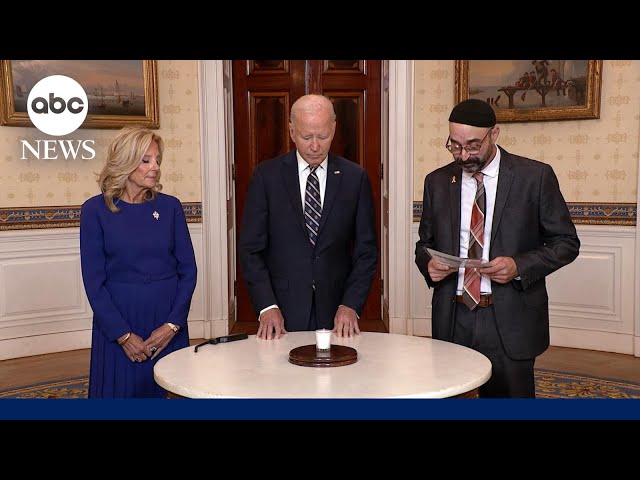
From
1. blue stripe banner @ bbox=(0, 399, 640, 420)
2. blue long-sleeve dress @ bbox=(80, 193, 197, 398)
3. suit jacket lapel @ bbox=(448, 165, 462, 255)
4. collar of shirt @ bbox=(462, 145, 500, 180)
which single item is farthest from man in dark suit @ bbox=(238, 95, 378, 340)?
blue stripe banner @ bbox=(0, 399, 640, 420)

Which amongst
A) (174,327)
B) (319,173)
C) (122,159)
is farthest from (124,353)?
(319,173)

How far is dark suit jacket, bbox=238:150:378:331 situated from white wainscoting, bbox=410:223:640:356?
329 centimetres

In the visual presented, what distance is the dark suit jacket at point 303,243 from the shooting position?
113 inches

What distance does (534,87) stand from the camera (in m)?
5.75

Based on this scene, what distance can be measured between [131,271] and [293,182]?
2.28 ft

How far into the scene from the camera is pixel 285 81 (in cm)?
643

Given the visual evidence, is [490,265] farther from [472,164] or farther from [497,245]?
[472,164]

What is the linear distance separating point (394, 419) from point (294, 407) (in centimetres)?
14

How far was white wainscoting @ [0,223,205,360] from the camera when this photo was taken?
18.1 feet

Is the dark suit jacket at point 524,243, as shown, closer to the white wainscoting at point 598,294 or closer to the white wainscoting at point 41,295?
the white wainscoting at point 598,294

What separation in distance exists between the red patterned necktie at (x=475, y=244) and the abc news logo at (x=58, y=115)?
13.0ft

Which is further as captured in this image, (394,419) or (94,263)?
(94,263)
